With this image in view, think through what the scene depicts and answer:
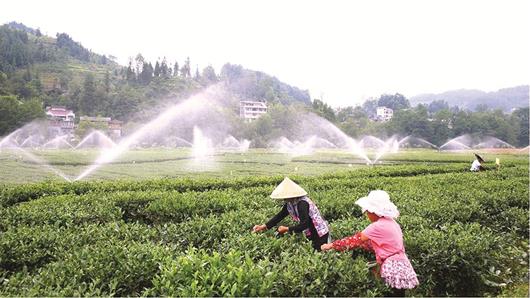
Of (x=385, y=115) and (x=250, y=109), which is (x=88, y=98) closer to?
(x=250, y=109)

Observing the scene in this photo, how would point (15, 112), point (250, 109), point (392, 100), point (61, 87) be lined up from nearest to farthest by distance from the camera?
point (15, 112)
point (61, 87)
point (250, 109)
point (392, 100)

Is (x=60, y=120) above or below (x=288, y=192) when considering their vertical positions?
above

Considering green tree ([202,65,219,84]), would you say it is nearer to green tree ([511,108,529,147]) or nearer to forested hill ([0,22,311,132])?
forested hill ([0,22,311,132])

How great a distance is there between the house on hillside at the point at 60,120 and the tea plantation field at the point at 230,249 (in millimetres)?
10578

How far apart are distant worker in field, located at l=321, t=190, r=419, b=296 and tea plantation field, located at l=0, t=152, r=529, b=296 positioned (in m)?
0.16

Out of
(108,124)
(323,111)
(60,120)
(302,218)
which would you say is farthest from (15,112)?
(323,111)

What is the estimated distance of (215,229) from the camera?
530cm

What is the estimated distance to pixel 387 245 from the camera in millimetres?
3887

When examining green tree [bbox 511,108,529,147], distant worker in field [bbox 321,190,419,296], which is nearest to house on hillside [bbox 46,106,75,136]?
distant worker in field [bbox 321,190,419,296]

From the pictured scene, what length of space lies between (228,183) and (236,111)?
1071 inches

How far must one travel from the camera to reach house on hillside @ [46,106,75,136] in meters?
18.9

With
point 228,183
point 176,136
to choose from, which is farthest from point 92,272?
point 176,136

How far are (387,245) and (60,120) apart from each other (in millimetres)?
21052

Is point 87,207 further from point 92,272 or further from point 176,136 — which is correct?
point 176,136
